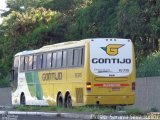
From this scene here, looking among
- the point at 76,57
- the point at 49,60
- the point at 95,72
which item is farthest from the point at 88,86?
the point at 49,60

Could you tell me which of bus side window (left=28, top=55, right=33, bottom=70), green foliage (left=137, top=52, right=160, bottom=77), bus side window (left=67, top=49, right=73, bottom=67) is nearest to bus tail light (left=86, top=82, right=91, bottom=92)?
bus side window (left=67, top=49, right=73, bottom=67)

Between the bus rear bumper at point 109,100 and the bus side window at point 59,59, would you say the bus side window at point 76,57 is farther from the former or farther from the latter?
the bus rear bumper at point 109,100

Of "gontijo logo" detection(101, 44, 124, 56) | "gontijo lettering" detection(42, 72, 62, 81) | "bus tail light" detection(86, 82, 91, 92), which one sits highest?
"gontijo logo" detection(101, 44, 124, 56)

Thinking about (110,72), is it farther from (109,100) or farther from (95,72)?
(109,100)

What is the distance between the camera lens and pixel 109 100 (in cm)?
2705

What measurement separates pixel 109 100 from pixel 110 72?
1339 mm

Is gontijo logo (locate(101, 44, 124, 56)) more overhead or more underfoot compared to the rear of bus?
more overhead

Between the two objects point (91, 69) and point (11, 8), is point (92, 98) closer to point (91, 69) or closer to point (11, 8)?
point (91, 69)

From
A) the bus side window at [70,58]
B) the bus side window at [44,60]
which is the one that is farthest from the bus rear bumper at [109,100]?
the bus side window at [44,60]

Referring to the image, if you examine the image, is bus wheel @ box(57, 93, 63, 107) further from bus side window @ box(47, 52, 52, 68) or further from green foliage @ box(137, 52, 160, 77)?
green foliage @ box(137, 52, 160, 77)

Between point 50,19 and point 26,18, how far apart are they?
2.32m

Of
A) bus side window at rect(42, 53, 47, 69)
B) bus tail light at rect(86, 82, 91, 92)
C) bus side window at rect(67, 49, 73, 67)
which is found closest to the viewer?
bus tail light at rect(86, 82, 91, 92)

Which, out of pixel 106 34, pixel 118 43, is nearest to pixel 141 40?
pixel 106 34

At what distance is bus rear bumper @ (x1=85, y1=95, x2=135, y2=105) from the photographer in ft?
87.7
